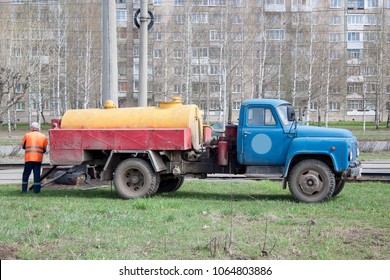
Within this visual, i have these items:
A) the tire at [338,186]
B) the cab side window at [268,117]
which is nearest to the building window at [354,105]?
the tire at [338,186]

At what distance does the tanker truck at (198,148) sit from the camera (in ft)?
41.2

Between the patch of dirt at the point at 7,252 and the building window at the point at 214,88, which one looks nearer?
the patch of dirt at the point at 7,252

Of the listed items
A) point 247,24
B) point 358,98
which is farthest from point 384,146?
point 358,98

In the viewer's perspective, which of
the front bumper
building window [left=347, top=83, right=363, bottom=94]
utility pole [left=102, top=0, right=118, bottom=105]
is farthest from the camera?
building window [left=347, top=83, right=363, bottom=94]

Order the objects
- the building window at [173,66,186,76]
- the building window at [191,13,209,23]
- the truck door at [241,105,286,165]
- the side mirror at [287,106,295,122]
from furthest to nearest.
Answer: the building window at [173,66,186,76] → the building window at [191,13,209,23] → the side mirror at [287,106,295,122] → the truck door at [241,105,286,165]

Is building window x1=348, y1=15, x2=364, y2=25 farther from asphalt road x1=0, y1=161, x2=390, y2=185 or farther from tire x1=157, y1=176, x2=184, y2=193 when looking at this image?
tire x1=157, y1=176, x2=184, y2=193

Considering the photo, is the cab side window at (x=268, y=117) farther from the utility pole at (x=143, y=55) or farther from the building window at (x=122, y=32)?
the building window at (x=122, y=32)

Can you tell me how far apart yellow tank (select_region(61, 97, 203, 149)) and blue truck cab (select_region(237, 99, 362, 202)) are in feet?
3.81

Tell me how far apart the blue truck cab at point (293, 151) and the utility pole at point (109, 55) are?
200 inches

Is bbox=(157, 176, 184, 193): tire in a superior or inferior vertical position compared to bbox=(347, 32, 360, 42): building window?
inferior

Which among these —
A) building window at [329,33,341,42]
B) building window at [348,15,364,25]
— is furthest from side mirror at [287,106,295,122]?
building window at [348,15,364,25]

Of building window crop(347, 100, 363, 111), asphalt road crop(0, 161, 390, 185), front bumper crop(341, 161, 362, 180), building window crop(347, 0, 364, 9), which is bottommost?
asphalt road crop(0, 161, 390, 185)

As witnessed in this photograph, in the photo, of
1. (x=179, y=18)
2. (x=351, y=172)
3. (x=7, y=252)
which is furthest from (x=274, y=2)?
(x=7, y=252)

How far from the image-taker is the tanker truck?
495 inches
